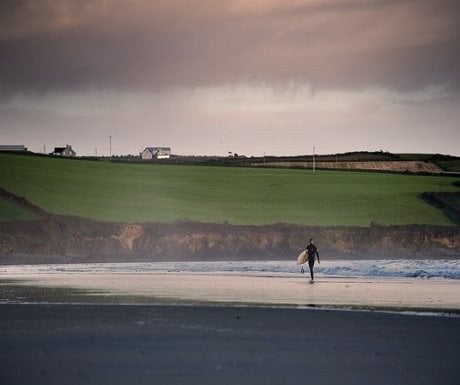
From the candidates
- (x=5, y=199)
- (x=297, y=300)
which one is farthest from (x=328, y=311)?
(x=5, y=199)

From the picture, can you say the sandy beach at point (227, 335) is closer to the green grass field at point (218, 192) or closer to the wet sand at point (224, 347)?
the wet sand at point (224, 347)

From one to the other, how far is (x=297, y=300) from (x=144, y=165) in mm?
89487

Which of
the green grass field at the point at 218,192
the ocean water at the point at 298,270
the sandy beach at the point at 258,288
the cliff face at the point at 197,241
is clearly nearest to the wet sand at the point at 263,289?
the sandy beach at the point at 258,288

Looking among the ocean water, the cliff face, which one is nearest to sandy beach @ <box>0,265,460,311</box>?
the ocean water

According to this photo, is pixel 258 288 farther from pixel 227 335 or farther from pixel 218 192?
pixel 218 192

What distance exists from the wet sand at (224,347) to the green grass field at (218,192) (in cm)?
5659

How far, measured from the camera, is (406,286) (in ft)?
137

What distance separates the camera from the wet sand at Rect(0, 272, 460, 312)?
32469 mm

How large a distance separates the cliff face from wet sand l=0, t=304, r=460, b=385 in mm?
45610

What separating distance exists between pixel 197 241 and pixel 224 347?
5900cm

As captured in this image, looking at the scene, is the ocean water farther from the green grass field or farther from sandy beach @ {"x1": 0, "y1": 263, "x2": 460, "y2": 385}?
the green grass field

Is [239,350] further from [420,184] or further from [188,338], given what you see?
[420,184]

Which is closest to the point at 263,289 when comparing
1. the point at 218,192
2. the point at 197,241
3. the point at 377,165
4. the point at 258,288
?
the point at 258,288

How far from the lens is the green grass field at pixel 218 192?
87.9m
